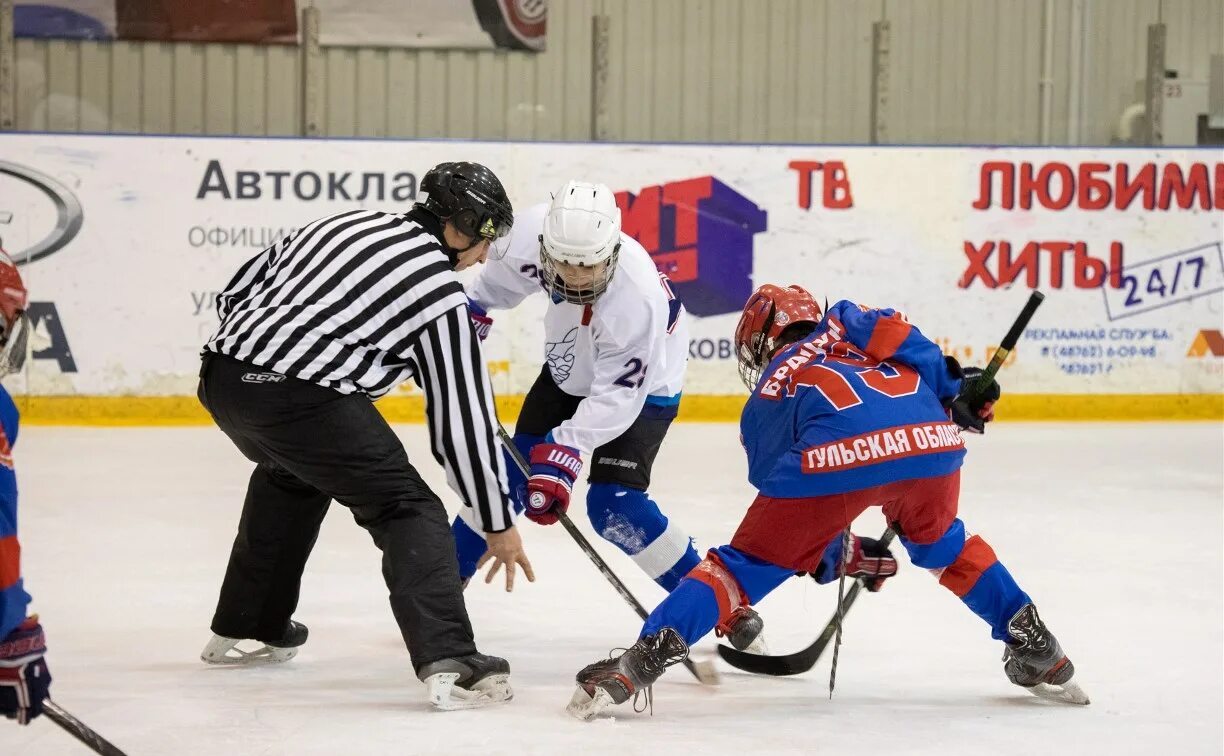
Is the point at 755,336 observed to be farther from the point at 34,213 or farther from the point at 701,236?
the point at 34,213

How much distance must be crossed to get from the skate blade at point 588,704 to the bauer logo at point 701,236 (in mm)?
4396

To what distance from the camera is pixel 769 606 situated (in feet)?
11.2

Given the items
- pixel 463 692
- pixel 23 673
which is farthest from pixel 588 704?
pixel 23 673

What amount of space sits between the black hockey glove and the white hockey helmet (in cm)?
65

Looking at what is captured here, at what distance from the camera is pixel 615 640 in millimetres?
3113

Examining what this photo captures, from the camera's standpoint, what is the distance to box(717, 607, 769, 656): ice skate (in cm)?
293

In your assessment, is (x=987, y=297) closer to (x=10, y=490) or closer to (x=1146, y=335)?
(x=1146, y=335)

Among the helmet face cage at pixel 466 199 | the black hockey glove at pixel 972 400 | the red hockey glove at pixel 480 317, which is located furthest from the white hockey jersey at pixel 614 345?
the black hockey glove at pixel 972 400

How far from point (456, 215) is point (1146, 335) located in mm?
5235

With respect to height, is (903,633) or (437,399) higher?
(437,399)

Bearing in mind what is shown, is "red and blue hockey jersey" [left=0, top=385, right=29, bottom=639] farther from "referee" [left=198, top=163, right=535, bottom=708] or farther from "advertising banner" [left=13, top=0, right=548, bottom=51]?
Result: "advertising banner" [left=13, top=0, right=548, bottom=51]

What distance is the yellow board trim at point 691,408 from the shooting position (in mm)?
6387

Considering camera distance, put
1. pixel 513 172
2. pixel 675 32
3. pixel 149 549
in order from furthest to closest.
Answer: pixel 675 32
pixel 513 172
pixel 149 549

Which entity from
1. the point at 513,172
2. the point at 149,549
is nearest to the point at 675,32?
the point at 513,172
